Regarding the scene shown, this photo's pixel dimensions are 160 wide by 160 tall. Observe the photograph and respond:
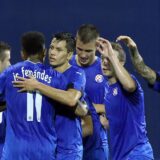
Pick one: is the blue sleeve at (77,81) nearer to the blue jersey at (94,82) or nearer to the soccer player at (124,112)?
the soccer player at (124,112)

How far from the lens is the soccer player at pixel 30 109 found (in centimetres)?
500

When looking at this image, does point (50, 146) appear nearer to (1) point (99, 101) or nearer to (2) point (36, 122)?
(2) point (36, 122)

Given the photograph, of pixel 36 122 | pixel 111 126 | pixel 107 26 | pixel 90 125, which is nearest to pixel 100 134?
pixel 90 125

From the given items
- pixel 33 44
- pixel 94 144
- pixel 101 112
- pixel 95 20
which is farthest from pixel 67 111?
pixel 95 20

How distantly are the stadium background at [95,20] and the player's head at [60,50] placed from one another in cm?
375

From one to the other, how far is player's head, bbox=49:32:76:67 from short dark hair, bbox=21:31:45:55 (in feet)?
1.12

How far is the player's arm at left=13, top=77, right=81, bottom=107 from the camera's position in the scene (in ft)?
16.1

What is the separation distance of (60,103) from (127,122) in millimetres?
628

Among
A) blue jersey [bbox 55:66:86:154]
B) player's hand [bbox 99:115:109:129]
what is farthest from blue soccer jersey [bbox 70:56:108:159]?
blue jersey [bbox 55:66:86:154]

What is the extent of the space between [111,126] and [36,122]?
2.44 feet

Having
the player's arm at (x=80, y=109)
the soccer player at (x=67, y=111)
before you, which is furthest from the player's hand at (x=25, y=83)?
the player's arm at (x=80, y=109)

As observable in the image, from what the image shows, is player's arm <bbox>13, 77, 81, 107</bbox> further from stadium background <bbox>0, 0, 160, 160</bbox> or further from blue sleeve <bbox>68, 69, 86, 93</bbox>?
stadium background <bbox>0, 0, 160, 160</bbox>

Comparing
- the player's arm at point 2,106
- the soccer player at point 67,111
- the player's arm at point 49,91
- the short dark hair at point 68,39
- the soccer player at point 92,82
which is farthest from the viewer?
the soccer player at point 92,82

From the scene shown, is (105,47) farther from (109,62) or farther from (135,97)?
(135,97)
